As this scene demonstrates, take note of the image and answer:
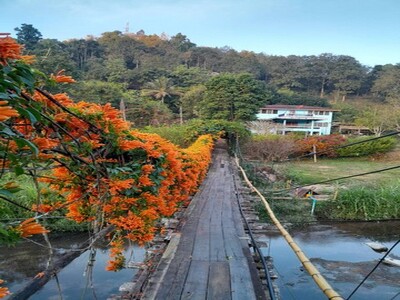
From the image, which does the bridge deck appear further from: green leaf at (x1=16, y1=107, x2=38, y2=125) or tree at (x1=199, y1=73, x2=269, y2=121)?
tree at (x1=199, y1=73, x2=269, y2=121)

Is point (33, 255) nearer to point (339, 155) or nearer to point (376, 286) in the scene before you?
point (376, 286)

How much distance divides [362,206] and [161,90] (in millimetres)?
22336

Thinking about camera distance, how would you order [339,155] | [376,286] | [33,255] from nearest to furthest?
[376,286]
[33,255]
[339,155]

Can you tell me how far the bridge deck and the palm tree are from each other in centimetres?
2649

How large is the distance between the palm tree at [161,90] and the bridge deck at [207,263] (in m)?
26.5

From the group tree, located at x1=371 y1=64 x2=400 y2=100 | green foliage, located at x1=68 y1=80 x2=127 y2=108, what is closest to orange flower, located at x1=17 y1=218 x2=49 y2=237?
green foliage, located at x1=68 y1=80 x2=127 y2=108

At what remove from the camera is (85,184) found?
2455mm

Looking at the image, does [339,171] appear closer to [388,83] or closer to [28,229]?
[28,229]

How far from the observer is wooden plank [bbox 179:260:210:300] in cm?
245

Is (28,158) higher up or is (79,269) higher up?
(28,158)

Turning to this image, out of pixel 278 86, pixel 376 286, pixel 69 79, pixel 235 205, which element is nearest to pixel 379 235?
pixel 376 286

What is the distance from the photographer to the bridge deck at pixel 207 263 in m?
2.52

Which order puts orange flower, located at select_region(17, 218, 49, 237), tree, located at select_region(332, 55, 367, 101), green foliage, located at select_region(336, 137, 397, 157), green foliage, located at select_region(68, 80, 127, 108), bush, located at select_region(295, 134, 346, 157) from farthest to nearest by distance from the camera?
tree, located at select_region(332, 55, 367, 101) < green foliage, located at select_region(336, 137, 397, 157) < bush, located at select_region(295, 134, 346, 157) < green foliage, located at select_region(68, 80, 127, 108) < orange flower, located at select_region(17, 218, 49, 237)

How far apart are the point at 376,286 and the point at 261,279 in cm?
648
